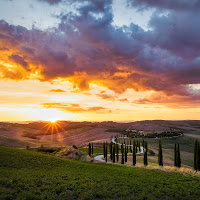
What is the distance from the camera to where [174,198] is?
16844 mm

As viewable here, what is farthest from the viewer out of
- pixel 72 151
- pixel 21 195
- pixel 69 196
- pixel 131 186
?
pixel 72 151

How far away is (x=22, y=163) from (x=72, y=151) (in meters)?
28.4

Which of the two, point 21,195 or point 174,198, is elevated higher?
point 21,195

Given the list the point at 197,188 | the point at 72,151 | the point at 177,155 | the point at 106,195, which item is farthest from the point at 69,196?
the point at 177,155

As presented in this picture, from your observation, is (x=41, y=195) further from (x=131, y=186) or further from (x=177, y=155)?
(x=177, y=155)

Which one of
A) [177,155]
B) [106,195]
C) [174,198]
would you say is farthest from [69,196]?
[177,155]

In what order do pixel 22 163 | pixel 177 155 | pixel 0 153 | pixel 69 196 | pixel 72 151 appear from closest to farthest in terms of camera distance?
pixel 69 196, pixel 22 163, pixel 0 153, pixel 177 155, pixel 72 151

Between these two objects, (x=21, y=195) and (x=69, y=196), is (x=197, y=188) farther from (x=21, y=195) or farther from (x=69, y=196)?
(x=21, y=195)

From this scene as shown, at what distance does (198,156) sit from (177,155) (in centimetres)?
616

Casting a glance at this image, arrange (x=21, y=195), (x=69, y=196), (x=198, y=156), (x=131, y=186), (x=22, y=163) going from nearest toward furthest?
(x=21, y=195) < (x=69, y=196) < (x=131, y=186) < (x=22, y=163) < (x=198, y=156)

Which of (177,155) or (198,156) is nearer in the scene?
(198,156)

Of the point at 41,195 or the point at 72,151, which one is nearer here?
the point at 41,195

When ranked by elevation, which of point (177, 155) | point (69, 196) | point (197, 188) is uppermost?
point (69, 196)

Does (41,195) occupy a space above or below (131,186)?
above
